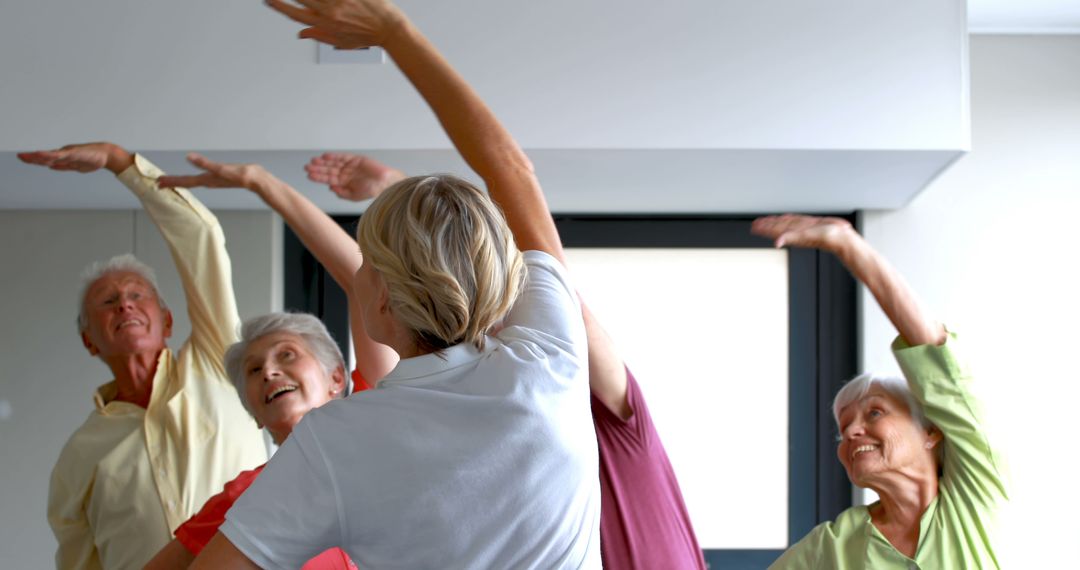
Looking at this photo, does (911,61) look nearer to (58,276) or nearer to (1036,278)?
(1036,278)

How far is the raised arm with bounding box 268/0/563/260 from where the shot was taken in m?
1.07

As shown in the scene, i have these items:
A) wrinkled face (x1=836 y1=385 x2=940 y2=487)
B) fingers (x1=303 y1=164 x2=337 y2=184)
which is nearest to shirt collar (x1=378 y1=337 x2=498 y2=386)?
fingers (x1=303 y1=164 x2=337 y2=184)

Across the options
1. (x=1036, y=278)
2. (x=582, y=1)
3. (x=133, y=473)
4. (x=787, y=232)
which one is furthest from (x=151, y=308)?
(x=1036, y=278)

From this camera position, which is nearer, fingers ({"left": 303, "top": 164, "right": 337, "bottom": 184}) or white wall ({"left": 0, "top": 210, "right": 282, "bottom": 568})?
fingers ({"left": 303, "top": 164, "right": 337, "bottom": 184})

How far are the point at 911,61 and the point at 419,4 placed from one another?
36.3 inches

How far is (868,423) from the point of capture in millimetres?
1934

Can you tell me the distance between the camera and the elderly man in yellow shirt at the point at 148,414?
207cm

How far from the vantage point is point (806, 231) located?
176 centimetres

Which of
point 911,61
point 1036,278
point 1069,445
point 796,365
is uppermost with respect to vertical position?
point 911,61

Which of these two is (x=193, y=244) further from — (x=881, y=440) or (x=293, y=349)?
(x=881, y=440)

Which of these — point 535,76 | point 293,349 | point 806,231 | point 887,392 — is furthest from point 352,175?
point 887,392

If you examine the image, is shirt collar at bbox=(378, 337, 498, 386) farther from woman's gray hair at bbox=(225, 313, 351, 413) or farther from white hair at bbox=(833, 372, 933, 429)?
white hair at bbox=(833, 372, 933, 429)

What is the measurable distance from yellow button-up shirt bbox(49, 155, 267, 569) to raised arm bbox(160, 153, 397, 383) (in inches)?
14.8

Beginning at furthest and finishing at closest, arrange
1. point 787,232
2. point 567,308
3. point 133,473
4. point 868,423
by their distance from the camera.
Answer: point 133,473 → point 868,423 → point 787,232 → point 567,308
